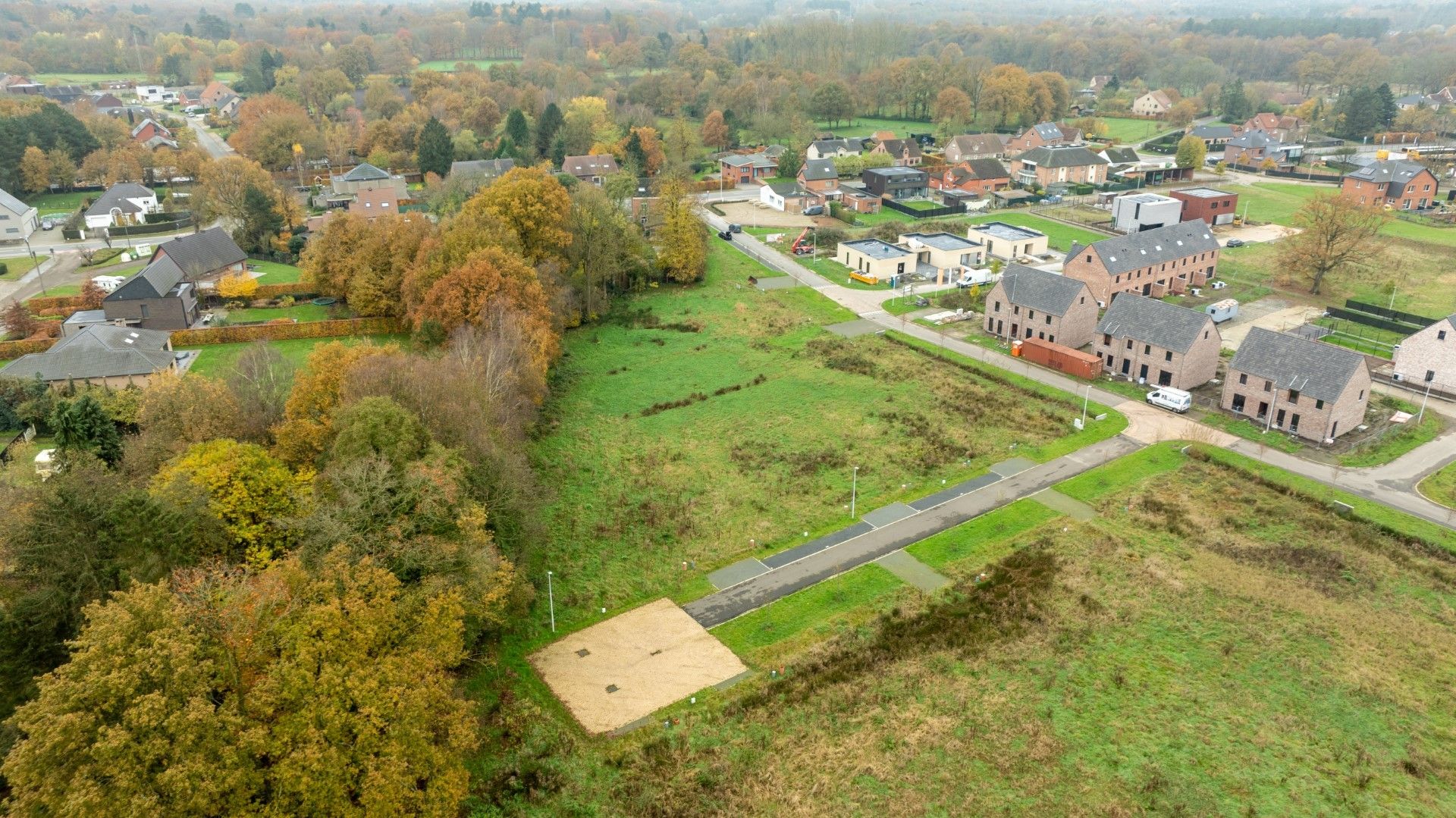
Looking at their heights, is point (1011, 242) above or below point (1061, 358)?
above

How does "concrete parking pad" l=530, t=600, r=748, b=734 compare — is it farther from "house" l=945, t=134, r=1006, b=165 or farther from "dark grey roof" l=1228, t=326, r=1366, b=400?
"house" l=945, t=134, r=1006, b=165

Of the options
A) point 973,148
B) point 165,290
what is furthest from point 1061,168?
point 165,290

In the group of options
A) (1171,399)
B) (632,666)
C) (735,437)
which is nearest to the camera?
(632,666)

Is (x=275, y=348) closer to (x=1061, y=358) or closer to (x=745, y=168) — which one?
(x=1061, y=358)

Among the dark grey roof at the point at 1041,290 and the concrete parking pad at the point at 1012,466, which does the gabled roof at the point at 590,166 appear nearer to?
the dark grey roof at the point at 1041,290

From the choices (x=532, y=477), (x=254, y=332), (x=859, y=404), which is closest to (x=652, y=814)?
(x=532, y=477)

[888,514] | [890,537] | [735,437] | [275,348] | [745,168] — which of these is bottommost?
[890,537]

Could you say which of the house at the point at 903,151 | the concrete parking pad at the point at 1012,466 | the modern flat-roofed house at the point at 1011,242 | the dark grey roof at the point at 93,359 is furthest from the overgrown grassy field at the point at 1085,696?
the house at the point at 903,151

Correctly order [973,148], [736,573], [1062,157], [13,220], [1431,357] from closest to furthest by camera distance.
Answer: [736,573], [1431,357], [13,220], [1062,157], [973,148]

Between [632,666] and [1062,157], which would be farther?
[1062,157]
